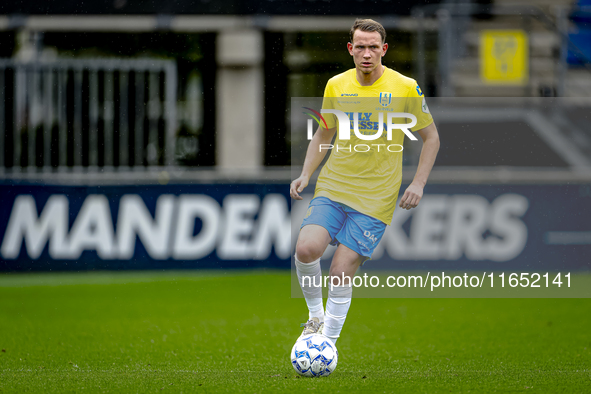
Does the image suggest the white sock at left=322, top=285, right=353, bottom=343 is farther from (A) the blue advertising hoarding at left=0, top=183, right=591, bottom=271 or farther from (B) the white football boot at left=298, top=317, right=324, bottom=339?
(A) the blue advertising hoarding at left=0, top=183, right=591, bottom=271

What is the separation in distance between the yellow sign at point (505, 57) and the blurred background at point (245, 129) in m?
0.02

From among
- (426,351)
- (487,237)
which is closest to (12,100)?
(487,237)

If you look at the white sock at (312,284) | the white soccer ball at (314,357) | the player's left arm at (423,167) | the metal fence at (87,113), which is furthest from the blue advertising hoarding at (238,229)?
the white soccer ball at (314,357)

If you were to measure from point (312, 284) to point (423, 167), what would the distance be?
89 cm

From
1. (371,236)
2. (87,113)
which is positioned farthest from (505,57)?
(371,236)

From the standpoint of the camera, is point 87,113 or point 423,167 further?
point 87,113

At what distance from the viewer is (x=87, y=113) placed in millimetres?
9484

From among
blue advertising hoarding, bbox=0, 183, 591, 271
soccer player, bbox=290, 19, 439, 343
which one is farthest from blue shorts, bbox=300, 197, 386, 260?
blue advertising hoarding, bbox=0, 183, 591, 271

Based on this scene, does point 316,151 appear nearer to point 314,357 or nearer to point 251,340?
point 314,357

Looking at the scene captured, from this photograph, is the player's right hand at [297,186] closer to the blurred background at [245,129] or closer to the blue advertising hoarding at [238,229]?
the blurred background at [245,129]

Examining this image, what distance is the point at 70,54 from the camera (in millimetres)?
11148

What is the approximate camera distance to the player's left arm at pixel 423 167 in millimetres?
4094

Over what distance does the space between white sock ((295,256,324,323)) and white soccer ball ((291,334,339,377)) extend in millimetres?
274

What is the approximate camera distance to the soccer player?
4.22m
